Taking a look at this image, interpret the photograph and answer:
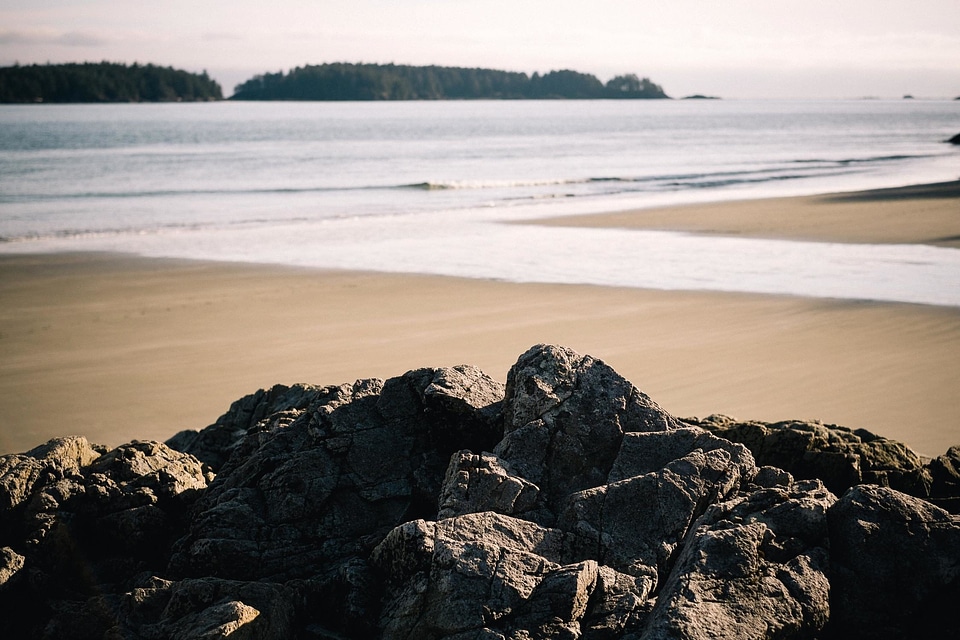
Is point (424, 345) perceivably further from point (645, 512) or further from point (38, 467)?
point (645, 512)

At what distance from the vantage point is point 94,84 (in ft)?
522

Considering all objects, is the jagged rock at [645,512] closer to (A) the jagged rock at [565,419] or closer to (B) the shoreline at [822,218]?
(A) the jagged rock at [565,419]

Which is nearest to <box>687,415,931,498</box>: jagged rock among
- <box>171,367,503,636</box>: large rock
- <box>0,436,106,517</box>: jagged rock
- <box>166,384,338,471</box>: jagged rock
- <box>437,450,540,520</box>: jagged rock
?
<box>171,367,503,636</box>: large rock

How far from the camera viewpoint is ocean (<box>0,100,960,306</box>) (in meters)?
16.3

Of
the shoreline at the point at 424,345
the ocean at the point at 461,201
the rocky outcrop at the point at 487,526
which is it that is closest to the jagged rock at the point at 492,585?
the rocky outcrop at the point at 487,526

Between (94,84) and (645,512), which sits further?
(94,84)

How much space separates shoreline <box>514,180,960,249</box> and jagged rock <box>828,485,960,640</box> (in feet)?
53.4

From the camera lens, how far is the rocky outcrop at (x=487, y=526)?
367 cm

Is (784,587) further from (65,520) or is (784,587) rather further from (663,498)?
(65,520)

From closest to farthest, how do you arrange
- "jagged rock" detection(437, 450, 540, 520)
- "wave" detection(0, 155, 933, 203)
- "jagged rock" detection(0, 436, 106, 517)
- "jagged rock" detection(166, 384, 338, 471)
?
"jagged rock" detection(437, 450, 540, 520) < "jagged rock" detection(0, 436, 106, 517) < "jagged rock" detection(166, 384, 338, 471) < "wave" detection(0, 155, 933, 203)

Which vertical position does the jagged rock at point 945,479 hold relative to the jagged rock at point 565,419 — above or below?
below

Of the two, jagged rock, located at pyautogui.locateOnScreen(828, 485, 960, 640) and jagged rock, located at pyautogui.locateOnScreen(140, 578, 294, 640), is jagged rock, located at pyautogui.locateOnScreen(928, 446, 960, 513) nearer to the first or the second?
jagged rock, located at pyautogui.locateOnScreen(828, 485, 960, 640)

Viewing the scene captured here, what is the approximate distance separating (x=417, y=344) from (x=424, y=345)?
0.39 feet

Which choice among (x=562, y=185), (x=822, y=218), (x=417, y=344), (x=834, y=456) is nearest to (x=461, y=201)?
(x=562, y=185)
